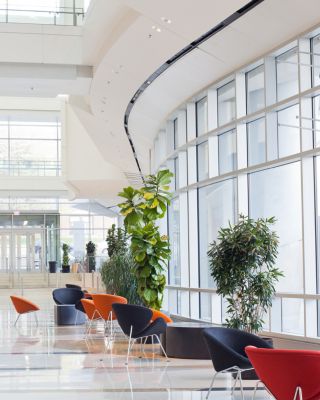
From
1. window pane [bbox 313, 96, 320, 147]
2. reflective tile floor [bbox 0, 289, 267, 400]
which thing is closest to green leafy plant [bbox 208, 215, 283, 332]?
reflective tile floor [bbox 0, 289, 267, 400]

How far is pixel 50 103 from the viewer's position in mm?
32719

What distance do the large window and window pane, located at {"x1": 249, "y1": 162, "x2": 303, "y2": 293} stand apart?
23751 mm

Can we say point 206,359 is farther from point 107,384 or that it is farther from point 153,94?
point 153,94

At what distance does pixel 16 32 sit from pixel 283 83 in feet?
18.0

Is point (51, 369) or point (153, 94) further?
point (153, 94)

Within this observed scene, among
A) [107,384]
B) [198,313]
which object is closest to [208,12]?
[107,384]

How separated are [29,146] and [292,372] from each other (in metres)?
31.6

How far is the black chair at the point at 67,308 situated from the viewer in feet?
57.1

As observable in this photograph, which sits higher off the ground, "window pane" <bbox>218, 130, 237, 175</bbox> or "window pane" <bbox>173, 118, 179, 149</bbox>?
"window pane" <bbox>173, 118, 179, 149</bbox>

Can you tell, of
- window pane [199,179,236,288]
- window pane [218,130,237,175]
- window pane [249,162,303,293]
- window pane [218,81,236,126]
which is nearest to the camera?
window pane [249,162,303,293]

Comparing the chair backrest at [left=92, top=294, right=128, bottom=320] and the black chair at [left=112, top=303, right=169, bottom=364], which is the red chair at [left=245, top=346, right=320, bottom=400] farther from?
the chair backrest at [left=92, top=294, right=128, bottom=320]

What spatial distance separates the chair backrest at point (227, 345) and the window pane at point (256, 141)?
5150 millimetres

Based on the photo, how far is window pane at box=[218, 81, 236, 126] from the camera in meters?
13.2

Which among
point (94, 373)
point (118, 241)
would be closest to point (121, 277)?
point (118, 241)
